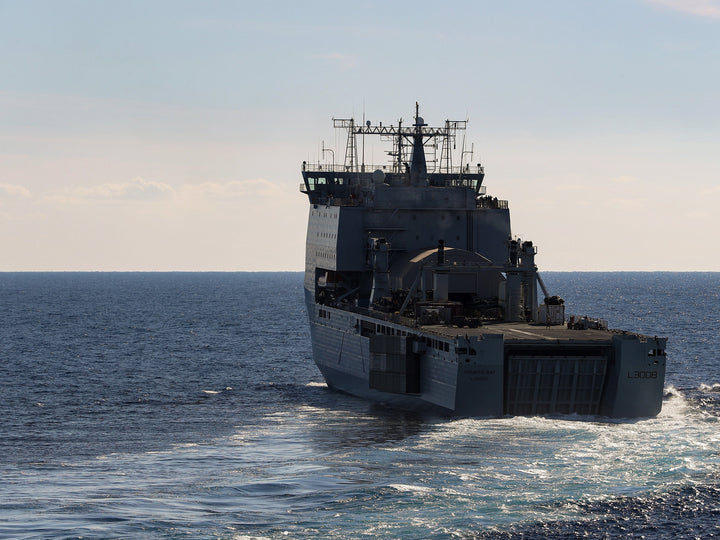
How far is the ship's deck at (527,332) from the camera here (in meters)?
41.7

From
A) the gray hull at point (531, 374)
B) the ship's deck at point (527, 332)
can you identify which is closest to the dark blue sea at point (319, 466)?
the gray hull at point (531, 374)

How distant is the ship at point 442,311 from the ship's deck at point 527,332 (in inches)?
3.4

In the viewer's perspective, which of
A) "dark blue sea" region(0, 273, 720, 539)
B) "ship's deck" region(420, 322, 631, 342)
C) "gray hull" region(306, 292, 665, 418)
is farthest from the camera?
"ship's deck" region(420, 322, 631, 342)

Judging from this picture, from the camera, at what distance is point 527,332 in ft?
146

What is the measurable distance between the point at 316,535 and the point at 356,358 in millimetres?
23920

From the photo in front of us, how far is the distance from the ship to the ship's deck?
87mm

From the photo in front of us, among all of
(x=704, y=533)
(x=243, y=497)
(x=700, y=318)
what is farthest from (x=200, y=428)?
(x=700, y=318)

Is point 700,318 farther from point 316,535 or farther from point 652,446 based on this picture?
point 316,535

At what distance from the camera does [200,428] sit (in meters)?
43.1

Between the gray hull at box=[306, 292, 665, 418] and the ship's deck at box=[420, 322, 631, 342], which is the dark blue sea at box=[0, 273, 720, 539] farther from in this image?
the ship's deck at box=[420, 322, 631, 342]

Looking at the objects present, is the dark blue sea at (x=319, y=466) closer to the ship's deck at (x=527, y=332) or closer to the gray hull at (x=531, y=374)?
the gray hull at (x=531, y=374)

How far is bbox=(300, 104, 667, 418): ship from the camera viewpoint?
40469 millimetres

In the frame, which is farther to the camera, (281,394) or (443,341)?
(281,394)

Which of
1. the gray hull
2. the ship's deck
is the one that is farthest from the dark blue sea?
the ship's deck
